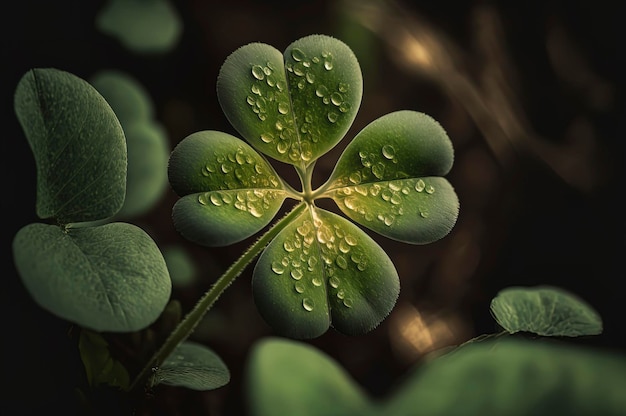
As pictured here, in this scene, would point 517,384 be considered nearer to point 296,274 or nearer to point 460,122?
point 296,274

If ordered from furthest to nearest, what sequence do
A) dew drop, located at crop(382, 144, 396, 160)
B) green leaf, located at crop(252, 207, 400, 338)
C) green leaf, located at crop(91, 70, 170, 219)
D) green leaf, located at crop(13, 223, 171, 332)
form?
green leaf, located at crop(91, 70, 170, 219), dew drop, located at crop(382, 144, 396, 160), green leaf, located at crop(252, 207, 400, 338), green leaf, located at crop(13, 223, 171, 332)

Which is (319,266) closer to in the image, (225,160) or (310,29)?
(225,160)

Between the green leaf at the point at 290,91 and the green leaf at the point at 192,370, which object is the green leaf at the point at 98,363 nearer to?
the green leaf at the point at 192,370

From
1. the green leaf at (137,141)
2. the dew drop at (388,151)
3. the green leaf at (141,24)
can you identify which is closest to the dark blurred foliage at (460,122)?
the green leaf at (141,24)

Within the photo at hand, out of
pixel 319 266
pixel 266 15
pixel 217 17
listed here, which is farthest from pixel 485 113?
pixel 319 266

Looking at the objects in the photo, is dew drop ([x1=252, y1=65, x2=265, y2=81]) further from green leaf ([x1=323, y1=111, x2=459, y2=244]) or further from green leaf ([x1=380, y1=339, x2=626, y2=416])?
green leaf ([x1=380, y1=339, x2=626, y2=416])

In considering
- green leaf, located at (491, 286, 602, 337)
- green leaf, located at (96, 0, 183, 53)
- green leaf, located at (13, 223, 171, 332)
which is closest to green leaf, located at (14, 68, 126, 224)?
green leaf, located at (13, 223, 171, 332)

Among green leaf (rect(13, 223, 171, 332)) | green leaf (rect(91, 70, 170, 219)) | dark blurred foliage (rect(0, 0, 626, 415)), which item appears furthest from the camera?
dark blurred foliage (rect(0, 0, 626, 415))
